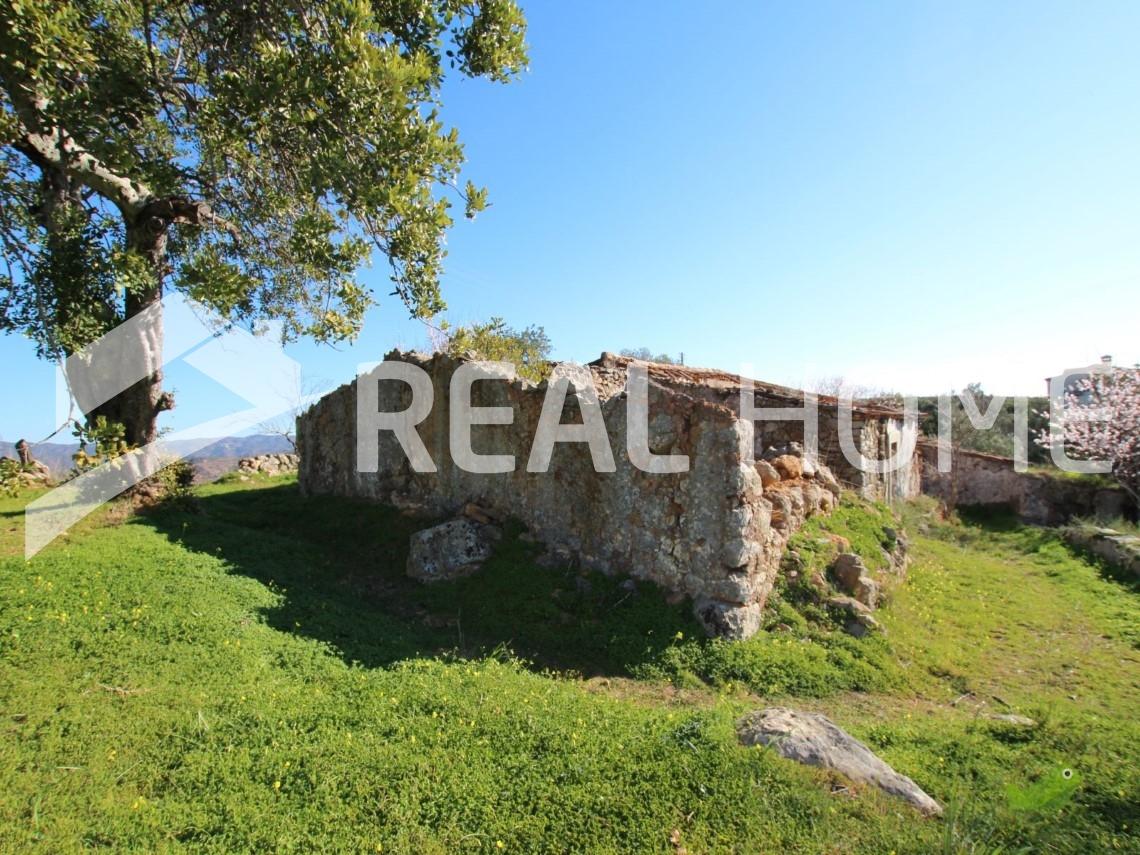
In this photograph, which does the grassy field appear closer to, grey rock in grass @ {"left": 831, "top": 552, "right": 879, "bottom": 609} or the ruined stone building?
grey rock in grass @ {"left": 831, "top": 552, "right": 879, "bottom": 609}

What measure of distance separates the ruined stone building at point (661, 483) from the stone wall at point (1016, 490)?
6.11 meters

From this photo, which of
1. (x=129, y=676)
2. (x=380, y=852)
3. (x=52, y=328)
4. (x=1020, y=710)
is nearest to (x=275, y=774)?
(x=380, y=852)

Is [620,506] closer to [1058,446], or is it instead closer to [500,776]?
[500,776]

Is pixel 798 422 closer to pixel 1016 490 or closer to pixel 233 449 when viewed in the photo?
pixel 1016 490

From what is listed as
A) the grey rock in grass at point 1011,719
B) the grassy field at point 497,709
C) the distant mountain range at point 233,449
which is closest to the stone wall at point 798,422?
the grassy field at point 497,709

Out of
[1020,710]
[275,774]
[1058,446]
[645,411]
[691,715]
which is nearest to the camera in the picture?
[275,774]

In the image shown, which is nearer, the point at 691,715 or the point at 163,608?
the point at 691,715

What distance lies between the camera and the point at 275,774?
3.67 m

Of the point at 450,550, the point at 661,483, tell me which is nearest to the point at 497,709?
the point at 661,483

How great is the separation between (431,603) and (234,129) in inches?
218

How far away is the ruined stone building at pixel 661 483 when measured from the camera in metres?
6.48

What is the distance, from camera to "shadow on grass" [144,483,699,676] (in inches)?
241

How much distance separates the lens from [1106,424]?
15484mm

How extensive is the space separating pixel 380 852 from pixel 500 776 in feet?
2.75
